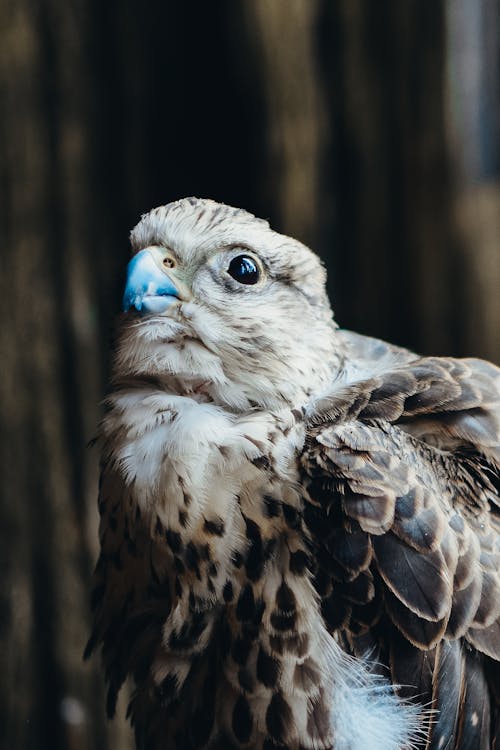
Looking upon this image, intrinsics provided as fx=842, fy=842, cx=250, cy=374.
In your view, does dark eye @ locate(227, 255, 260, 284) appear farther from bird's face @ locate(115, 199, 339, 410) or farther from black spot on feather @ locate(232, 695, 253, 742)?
black spot on feather @ locate(232, 695, 253, 742)

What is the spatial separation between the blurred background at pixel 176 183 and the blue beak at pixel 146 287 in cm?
91

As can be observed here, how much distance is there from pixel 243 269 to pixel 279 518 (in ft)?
1.58

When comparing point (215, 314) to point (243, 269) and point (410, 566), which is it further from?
point (410, 566)

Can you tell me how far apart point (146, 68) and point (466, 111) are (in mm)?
1245

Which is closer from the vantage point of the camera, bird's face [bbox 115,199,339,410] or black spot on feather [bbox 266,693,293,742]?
black spot on feather [bbox 266,693,293,742]

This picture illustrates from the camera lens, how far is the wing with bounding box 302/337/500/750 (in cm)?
139

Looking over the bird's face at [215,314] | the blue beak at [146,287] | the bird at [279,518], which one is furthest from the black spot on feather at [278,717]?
the blue beak at [146,287]

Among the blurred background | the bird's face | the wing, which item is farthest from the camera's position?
the blurred background

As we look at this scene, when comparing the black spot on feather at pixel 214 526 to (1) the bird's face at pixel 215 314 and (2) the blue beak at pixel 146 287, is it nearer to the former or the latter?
(1) the bird's face at pixel 215 314

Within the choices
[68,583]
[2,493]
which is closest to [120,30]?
[2,493]

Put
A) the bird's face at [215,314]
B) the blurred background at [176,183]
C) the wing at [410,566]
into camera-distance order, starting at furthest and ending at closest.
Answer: the blurred background at [176,183]
the bird's face at [215,314]
the wing at [410,566]

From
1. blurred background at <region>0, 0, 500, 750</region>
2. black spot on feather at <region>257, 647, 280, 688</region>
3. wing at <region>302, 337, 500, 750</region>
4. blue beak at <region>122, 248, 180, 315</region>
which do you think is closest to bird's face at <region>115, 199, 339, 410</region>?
blue beak at <region>122, 248, 180, 315</region>

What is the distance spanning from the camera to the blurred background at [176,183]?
247 centimetres

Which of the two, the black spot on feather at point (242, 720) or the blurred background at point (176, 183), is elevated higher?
the blurred background at point (176, 183)
